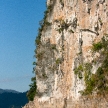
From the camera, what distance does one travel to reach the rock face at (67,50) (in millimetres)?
29609

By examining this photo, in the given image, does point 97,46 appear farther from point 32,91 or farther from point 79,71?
point 32,91

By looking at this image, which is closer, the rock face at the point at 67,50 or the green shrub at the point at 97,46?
the green shrub at the point at 97,46

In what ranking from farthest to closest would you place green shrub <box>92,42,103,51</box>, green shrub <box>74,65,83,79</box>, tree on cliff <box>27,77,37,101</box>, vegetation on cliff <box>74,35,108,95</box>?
tree on cliff <box>27,77,37,101</box>
green shrub <box>74,65,83,79</box>
green shrub <box>92,42,103,51</box>
vegetation on cliff <box>74,35,108,95</box>

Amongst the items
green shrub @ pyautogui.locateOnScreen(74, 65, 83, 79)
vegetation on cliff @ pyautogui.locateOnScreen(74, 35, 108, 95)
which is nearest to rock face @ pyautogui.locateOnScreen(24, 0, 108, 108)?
green shrub @ pyautogui.locateOnScreen(74, 65, 83, 79)

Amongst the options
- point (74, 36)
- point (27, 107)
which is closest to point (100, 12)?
point (74, 36)

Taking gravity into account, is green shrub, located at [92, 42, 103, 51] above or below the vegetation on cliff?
above

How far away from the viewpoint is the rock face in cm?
2961

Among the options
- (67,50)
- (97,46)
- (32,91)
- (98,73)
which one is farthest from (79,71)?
(32,91)

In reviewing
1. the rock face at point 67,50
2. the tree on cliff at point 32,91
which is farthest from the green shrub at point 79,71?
the tree on cliff at point 32,91

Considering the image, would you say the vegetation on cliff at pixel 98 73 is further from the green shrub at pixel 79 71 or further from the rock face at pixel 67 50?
the rock face at pixel 67 50

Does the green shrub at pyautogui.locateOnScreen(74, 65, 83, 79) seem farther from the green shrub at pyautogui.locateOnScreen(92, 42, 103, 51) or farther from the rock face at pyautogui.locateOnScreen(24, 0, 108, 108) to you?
the green shrub at pyautogui.locateOnScreen(92, 42, 103, 51)

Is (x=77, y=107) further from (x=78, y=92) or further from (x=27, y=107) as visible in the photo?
(x=27, y=107)

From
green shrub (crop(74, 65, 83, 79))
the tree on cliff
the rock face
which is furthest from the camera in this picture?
the tree on cliff

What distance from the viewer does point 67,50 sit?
3353 cm
